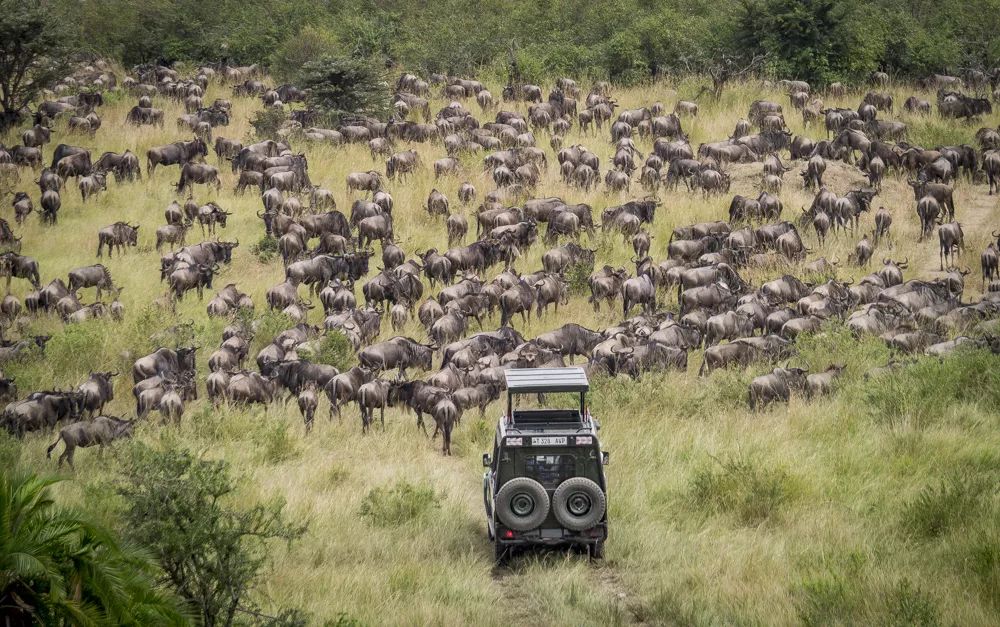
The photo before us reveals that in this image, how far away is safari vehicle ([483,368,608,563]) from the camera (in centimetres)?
1180

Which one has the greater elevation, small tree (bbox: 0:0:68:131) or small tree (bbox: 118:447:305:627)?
small tree (bbox: 0:0:68:131)

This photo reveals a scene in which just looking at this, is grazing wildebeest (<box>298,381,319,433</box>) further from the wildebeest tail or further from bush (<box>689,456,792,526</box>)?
bush (<box>689,456,792,526</box>)

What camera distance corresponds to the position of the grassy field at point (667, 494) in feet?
36.5

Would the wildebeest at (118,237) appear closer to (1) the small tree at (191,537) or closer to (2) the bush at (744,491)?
(1) the small tree at (191,537)

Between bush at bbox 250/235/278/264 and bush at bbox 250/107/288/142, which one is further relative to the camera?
bush at bbox 250/107/288/142

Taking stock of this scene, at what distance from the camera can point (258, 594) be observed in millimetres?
11445

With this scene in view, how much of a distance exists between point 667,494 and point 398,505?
3585 mm

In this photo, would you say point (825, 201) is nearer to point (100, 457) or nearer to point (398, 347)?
point (398, 347)

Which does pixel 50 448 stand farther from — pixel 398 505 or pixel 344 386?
A: pixel 398 505

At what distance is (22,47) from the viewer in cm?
3484

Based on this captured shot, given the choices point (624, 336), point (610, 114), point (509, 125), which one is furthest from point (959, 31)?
point (624, 336)

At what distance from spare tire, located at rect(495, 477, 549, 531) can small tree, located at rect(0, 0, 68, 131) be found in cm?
2910

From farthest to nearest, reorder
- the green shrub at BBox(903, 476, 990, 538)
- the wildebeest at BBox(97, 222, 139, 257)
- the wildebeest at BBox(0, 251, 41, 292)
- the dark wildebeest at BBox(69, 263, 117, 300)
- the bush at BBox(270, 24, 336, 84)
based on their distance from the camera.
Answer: the bush at BBox(270, 24, 336, 84)
the wildebeest at BBox(97, 222, 139, 257)
the wildebeest at BBox(0, 251, 41, 292)
the dark wildebeest at BBox(69, 263, 117, 300)
the green shrub at BBox(903, 476, 990, 538)

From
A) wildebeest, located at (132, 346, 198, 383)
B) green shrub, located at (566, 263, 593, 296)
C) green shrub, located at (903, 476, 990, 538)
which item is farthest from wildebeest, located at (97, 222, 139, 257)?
green shrub, located at (903, 476, 990, 538)
